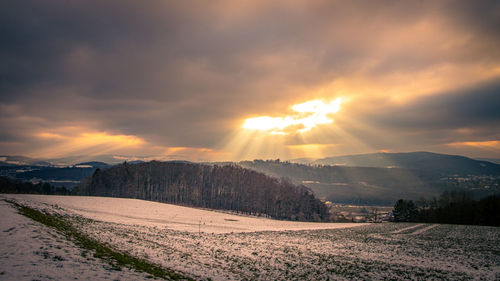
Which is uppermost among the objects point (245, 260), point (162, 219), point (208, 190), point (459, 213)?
point (245, 260)

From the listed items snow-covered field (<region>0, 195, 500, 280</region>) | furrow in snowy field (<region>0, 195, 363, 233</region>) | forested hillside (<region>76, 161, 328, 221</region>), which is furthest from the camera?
forested hillside (<region>76, 161, 328, 221</region>)

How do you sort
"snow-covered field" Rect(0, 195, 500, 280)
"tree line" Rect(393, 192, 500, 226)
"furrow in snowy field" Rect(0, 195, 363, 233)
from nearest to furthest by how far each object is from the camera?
"snow-covered field" Rect(0, 195, 500, 280), "furrow in snowy field" Rect(0, 195, 363, 233), "tree line" Rect(393, 192, 500, 226)

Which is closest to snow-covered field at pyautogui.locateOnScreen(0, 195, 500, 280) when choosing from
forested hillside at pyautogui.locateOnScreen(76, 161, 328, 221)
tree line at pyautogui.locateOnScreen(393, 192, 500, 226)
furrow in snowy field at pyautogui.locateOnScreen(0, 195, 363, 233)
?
furrow in snowy field at pyautogui.locateOnScreen(0, 195, 363, 233)

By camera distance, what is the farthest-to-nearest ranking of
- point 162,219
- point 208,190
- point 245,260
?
point 208,190 → point 162,219 → point 245,260

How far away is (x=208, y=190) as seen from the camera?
420 feet

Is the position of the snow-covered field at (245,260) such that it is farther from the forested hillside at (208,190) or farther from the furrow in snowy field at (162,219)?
the forested hillside at (208,190)

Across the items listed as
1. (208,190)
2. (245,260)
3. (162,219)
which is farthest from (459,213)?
(208,190)

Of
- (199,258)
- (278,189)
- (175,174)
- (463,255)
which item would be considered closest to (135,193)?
(175,174)

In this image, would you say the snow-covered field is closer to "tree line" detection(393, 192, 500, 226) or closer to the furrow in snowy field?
the furrow in snowy field

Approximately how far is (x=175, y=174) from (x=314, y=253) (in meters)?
116

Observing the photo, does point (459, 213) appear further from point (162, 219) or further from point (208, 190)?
point (208, 190)

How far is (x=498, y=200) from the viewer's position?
7375 cm

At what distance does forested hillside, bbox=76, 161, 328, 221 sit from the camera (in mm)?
114375

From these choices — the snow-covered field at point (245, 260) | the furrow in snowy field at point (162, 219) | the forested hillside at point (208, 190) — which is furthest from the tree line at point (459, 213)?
the snow-covered field at point (245, 260)
